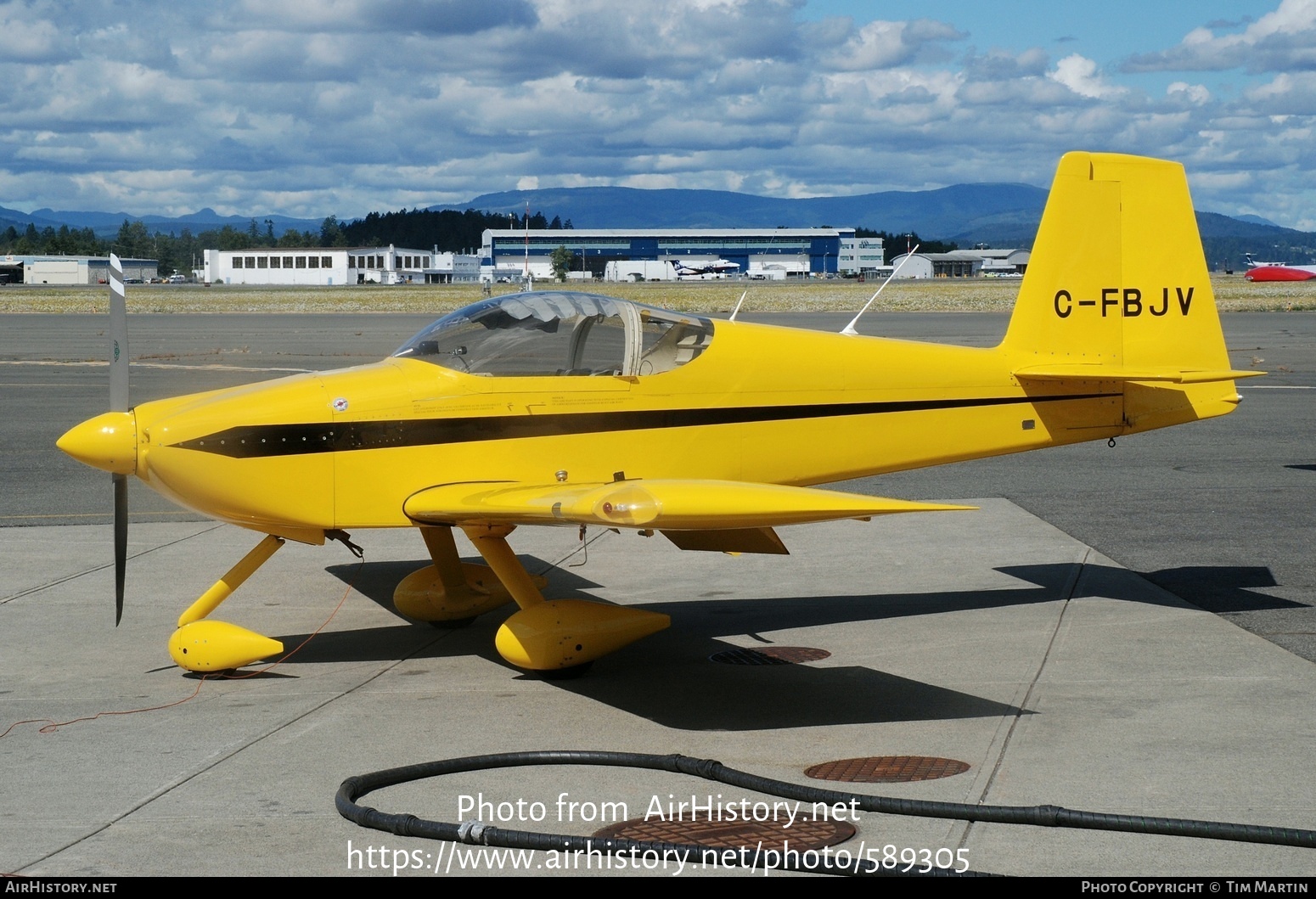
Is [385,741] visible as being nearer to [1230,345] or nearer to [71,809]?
[71,809]

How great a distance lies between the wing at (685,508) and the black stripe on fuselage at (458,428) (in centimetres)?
48

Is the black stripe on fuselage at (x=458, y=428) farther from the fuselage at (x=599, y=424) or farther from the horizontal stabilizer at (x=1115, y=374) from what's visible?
the horizontal stabilizer at (x=1115, y=374)

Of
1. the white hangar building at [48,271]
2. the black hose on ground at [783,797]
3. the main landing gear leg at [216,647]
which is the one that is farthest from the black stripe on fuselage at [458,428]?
the white hangar building at [48,271]

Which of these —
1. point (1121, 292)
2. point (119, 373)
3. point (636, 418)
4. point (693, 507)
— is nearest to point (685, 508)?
Answer: point (693, 507)

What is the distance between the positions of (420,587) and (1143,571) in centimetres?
534

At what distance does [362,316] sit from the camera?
60.9m

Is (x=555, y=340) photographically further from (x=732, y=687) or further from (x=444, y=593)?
(x=732, y=687)

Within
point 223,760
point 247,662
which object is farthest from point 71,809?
point 247,662

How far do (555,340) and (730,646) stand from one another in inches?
84.8

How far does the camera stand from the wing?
597cm

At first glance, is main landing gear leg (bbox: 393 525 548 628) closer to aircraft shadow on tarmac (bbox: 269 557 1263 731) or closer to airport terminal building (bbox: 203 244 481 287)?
aircraft shadow on tarmac (bbox: 269 557 1263 731)

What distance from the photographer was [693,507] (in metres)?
6.03

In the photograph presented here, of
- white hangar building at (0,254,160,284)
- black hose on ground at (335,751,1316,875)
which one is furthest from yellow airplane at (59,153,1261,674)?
white hangar building at (0,254,160,284)

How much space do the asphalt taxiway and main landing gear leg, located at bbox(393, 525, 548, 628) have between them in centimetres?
18
